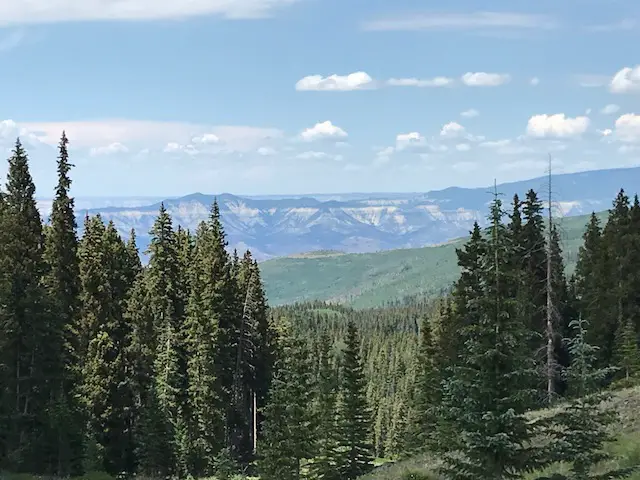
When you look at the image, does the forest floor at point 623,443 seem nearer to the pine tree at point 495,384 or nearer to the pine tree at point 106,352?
the pine tree at point 495,384

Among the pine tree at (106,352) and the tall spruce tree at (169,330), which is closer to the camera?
the pine tree at (106,352)

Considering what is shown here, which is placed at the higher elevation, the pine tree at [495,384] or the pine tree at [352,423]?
the pine tree at [495,384]

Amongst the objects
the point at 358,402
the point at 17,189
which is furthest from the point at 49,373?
the point at 358,402

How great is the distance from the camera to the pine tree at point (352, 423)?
152 ft

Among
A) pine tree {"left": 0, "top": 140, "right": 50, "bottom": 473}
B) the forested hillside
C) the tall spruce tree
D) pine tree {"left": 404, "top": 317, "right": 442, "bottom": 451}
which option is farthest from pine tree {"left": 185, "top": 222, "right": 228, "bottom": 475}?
pine tree {"left": 404, "top": 317, "right": 442, "bottom": 451}

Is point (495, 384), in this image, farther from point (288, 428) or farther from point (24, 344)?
point (24, 344)

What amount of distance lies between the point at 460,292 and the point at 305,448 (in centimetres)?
1366

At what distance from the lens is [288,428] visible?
124 feet

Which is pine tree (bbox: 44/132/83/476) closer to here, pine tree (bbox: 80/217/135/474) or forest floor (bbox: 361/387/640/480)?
pine tree (bbox: 80/217/135/474)

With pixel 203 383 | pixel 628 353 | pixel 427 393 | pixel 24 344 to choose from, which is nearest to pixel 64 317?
pixel 24 344

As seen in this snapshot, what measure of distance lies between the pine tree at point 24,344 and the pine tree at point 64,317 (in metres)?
0.58

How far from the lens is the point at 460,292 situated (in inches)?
1513

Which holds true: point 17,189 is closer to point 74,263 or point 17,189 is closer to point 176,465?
point 74,263

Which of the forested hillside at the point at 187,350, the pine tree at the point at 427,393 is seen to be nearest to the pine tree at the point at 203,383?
the forested hillside at the point at 187,350
